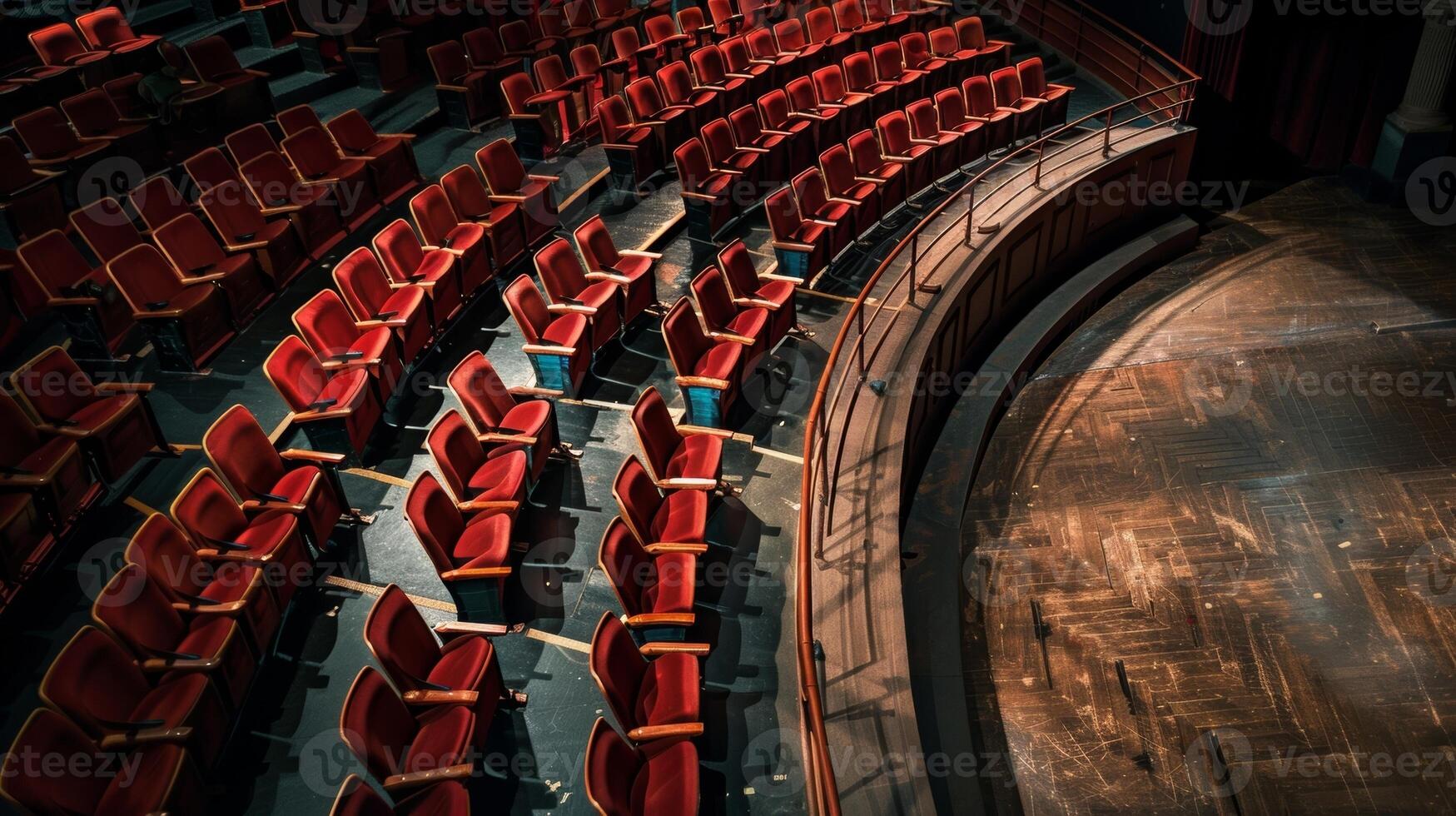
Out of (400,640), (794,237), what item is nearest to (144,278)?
(400,640)

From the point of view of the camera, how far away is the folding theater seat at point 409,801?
1.55 meters

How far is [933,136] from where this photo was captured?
3.76 meters

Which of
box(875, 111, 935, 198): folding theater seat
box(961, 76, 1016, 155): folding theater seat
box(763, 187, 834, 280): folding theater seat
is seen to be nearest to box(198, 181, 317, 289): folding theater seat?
box(763, 187, 834, 280): folding theater seat

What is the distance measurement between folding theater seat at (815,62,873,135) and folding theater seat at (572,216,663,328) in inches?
51.9

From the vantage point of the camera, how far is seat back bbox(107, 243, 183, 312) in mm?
2471

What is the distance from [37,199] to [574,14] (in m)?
2.24

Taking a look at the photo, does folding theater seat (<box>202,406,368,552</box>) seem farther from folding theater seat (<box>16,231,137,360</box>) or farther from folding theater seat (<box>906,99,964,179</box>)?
folding theater seat (<box>906,99,964,179</box>)

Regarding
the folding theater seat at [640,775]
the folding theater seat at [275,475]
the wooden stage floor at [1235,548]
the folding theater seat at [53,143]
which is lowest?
the wooden stage floor at [1235,548]

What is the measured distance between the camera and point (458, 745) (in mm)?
1720

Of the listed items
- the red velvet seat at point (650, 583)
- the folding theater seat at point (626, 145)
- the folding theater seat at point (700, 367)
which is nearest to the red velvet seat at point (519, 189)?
the folding theater seat at point (626, 145)

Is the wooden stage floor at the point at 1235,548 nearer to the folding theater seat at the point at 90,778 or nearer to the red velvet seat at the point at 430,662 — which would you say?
the red velvet seat at the point at 430,662

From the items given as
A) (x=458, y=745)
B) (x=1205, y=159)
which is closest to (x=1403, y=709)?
(x=458, y=745)

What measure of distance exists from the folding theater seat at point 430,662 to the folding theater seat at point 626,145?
1968 millimetres

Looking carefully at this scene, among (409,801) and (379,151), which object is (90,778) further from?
(379,151)
